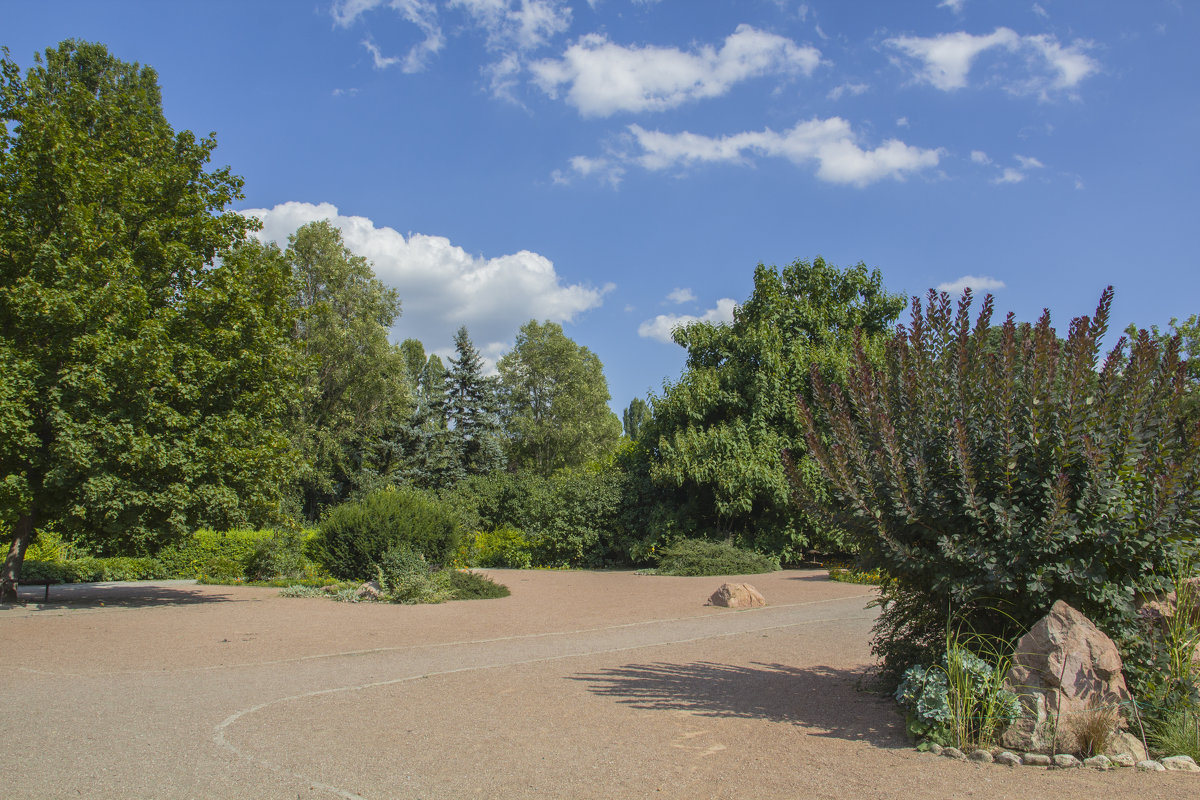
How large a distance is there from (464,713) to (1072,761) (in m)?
4.48

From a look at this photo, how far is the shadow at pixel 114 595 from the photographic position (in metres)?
13.9

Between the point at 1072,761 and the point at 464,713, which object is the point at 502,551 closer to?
the point at 464,713

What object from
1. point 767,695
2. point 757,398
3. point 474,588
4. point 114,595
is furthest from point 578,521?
point 767,695

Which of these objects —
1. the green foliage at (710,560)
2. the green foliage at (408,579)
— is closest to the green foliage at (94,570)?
the green foliage at (408,579)

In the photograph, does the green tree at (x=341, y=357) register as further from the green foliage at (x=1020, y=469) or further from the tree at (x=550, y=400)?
the green foliage at (x=1020, y=469)

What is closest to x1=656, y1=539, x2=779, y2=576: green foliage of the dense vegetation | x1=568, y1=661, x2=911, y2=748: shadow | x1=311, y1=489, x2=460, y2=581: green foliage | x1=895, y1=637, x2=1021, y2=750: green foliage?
the dense vegetation

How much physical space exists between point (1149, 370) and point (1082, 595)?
1.68 meters

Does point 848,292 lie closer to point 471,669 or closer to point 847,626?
point 847,626

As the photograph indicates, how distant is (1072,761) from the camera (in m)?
4.79

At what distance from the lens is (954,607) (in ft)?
20.2

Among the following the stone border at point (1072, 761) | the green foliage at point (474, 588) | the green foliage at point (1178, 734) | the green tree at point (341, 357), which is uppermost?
the green tree at point (341, 357)

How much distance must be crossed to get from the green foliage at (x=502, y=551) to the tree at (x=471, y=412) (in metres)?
11.0

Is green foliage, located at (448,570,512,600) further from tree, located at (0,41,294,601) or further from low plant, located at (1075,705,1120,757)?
low plant, located at (1075,705,1120,757)

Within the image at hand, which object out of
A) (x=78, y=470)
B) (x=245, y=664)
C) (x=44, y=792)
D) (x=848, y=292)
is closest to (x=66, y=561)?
(x=78, y=470)
